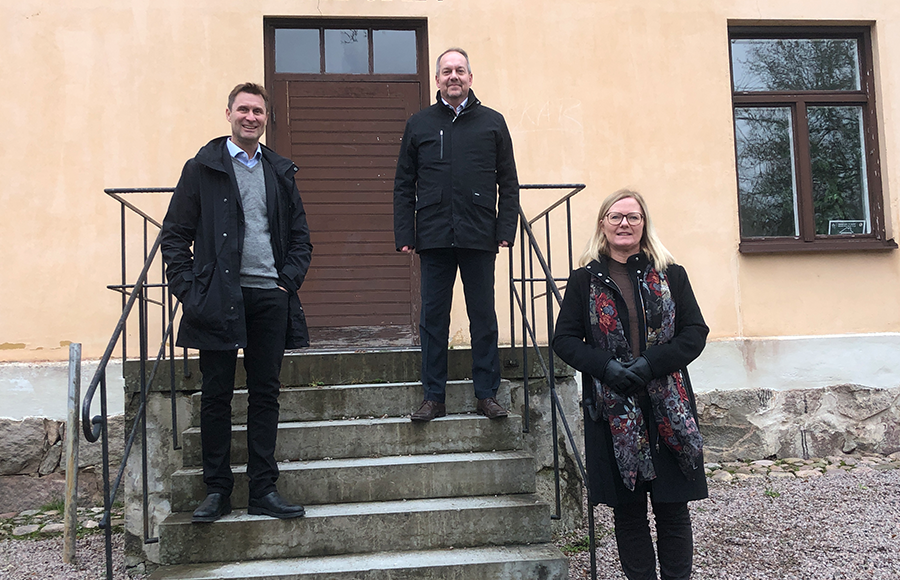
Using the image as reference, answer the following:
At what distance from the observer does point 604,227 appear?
253cm

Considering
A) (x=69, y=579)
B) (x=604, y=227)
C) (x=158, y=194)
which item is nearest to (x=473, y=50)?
(x=158, y=194)

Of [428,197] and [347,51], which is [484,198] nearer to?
[428,197]

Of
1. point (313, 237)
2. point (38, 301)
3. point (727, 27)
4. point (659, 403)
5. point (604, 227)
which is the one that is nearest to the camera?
point (659, 403)

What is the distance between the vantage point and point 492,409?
333 centimetres

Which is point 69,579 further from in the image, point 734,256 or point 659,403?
point 734,256

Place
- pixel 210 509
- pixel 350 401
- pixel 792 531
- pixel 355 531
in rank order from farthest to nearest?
1. pixel 792 531
2. pixel 350 401
3. pixel 355 531
4. pixel 210 509

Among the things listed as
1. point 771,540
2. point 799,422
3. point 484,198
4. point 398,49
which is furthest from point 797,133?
point 484,198

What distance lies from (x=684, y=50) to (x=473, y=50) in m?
1.59

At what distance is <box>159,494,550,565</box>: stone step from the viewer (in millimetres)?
2801

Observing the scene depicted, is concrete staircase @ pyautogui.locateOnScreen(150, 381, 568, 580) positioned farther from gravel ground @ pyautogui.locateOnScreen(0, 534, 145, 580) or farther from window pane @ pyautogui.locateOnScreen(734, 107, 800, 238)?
window pane @ pyautogui.locateOnScreen(734, 107, 800, 238)

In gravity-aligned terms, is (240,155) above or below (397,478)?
above

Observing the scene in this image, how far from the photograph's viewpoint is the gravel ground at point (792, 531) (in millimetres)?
3189

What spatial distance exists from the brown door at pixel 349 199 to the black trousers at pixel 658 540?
274 centimetres

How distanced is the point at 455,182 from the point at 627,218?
105 cm
